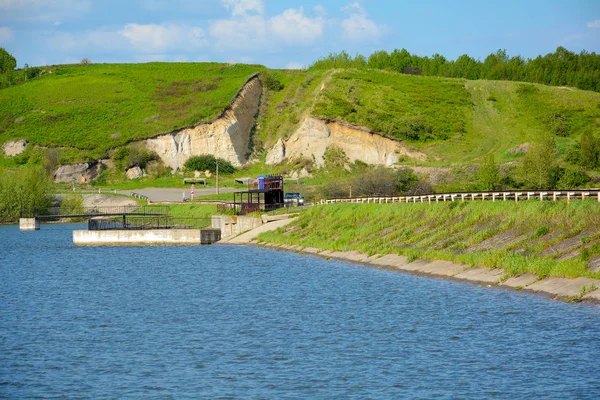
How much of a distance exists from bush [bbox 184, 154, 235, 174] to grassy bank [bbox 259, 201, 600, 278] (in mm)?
65431

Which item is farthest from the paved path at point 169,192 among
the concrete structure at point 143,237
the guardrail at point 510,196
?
the guardrail at point 510,196

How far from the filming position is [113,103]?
162 metres

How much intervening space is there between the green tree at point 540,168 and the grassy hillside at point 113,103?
66686mm

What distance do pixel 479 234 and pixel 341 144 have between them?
83.0 m

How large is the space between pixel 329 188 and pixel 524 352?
7938cm

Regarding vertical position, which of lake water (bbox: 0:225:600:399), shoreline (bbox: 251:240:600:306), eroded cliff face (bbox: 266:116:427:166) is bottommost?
lake water (bbox: 0:225:600:399)

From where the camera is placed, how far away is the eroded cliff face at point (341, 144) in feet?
413

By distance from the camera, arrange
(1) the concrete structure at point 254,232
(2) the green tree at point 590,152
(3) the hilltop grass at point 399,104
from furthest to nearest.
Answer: (3) the hilltop grass at point 399,104
(2) the green tree at point 590,152
(1) the concrete structure at point 254,232

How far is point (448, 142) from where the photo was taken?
413 ft

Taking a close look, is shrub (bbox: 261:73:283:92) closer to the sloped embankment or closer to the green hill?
the green hill

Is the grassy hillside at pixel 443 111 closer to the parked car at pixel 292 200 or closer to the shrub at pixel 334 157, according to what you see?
the shrub at pixel 334 157

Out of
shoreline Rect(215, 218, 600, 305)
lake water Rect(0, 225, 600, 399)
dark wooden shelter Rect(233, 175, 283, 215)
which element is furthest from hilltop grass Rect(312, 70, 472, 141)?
lake water Rect(0, 225, 600, 399)

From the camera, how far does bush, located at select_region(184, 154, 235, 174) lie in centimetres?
13625

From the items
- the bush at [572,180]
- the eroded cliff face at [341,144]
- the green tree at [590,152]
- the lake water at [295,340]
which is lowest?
the lake water at [295,340]
